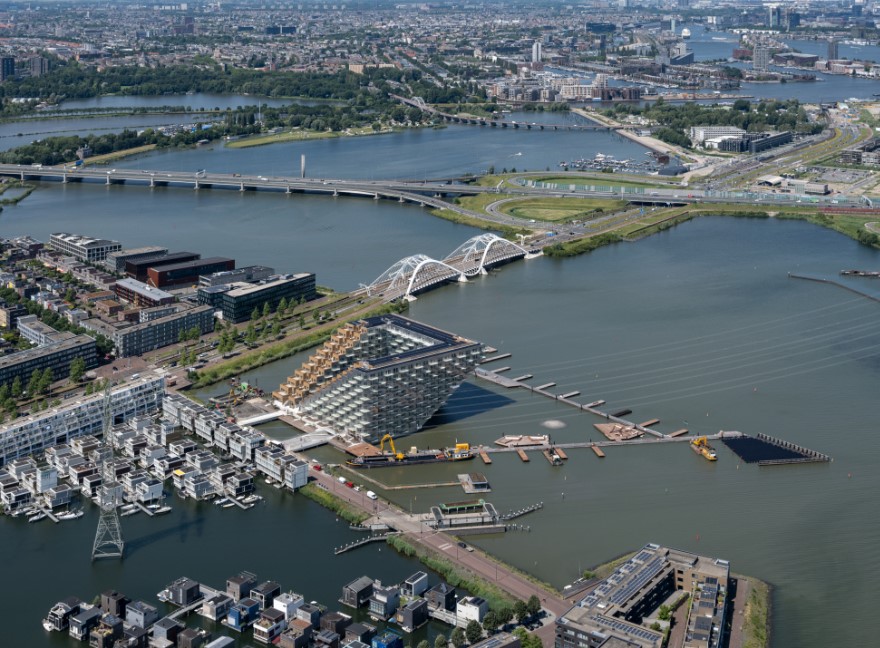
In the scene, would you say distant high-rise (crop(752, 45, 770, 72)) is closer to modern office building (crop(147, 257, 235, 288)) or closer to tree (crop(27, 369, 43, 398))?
modern office building (crop(147, 257, 235, 288))

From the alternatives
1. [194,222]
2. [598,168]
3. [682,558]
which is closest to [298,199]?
[194,222]

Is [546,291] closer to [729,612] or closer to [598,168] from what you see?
[729,612]

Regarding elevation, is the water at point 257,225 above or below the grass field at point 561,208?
below

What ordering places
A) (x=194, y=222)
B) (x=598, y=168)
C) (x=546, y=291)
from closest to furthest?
(x=546, y=291)
(x=194, y=222)
(x=598, y=168)

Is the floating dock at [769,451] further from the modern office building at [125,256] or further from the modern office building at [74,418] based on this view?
the modern office building at [125,256]

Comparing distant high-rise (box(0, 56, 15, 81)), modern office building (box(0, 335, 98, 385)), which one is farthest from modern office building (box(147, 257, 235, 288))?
distant high-rise (box(0, 56, 15, 81))

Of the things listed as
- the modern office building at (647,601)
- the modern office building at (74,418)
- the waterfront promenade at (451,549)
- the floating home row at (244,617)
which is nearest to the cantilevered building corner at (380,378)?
the waterfront promenade at (451,549)
